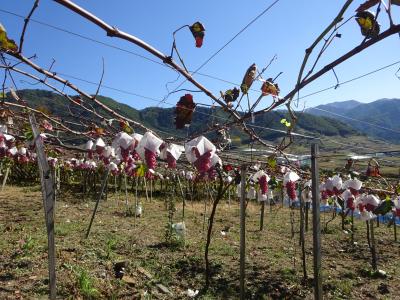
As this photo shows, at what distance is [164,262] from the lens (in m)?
6.70

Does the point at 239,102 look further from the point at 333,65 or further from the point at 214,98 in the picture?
the point at 333,65

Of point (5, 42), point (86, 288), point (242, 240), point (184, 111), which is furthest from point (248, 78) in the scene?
point (86, 288)

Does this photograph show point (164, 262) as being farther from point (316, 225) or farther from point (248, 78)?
point (248, 78)

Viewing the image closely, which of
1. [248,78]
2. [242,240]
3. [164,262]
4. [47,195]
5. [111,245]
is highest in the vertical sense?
[248,78]

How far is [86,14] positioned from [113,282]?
15.8ft

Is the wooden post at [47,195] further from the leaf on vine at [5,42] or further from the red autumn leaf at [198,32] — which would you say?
the red autumn leaf at [198,32]

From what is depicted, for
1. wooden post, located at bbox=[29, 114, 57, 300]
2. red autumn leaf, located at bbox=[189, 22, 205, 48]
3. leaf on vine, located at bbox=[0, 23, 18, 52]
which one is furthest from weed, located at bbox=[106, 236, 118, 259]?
red autumn leaf, located at bbox=[189, 22, 205, 48]

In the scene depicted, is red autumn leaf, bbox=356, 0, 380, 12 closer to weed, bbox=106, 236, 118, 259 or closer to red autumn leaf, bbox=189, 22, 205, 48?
red autumn leaf, bbox=189, 22, 205, 48

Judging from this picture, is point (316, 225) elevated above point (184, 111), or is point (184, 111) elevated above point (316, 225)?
point (184, 111)

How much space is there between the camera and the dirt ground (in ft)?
17.1

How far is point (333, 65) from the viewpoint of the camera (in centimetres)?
137

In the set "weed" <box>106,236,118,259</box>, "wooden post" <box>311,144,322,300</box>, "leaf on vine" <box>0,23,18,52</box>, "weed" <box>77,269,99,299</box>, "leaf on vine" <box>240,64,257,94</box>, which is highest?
"leaf on vine" <box>0,23,18,52</box>

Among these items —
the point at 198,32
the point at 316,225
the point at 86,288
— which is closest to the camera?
the point at 198,32

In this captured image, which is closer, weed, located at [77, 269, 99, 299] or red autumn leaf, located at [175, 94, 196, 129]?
red autumn leaf, located at [175, 94, 196, 129]
